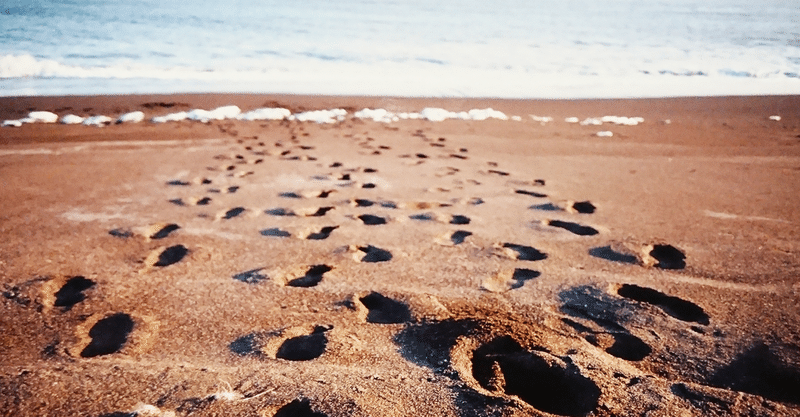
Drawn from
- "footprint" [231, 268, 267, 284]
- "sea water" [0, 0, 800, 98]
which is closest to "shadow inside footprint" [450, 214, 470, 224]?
"footprint" [231, 268, 267, 284]

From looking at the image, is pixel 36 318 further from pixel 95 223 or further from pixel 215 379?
pixel 95 223

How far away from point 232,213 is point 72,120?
383 centimetres

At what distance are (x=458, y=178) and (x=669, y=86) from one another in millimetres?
6750

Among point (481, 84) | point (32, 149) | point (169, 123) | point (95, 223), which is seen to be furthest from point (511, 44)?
point (95, 223)

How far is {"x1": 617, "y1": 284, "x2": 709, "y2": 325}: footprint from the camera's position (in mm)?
1926

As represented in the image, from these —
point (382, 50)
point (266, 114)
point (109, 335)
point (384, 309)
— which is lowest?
point (109, 335)

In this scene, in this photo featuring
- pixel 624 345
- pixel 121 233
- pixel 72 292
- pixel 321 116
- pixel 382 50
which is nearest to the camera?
pixel 624 345

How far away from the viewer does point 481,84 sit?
29.9 ft

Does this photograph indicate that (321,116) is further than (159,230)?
Yes

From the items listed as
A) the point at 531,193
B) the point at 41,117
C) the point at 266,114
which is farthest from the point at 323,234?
the point at 41,117

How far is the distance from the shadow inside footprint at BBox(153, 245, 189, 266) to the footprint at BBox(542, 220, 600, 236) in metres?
1.85

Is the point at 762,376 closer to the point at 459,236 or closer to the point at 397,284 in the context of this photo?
the point at 397,284

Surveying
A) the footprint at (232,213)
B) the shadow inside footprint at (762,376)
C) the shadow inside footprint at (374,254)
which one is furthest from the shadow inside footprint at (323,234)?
the shadow inside footprint at (762,376)

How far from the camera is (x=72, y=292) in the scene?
→ 2.15m
